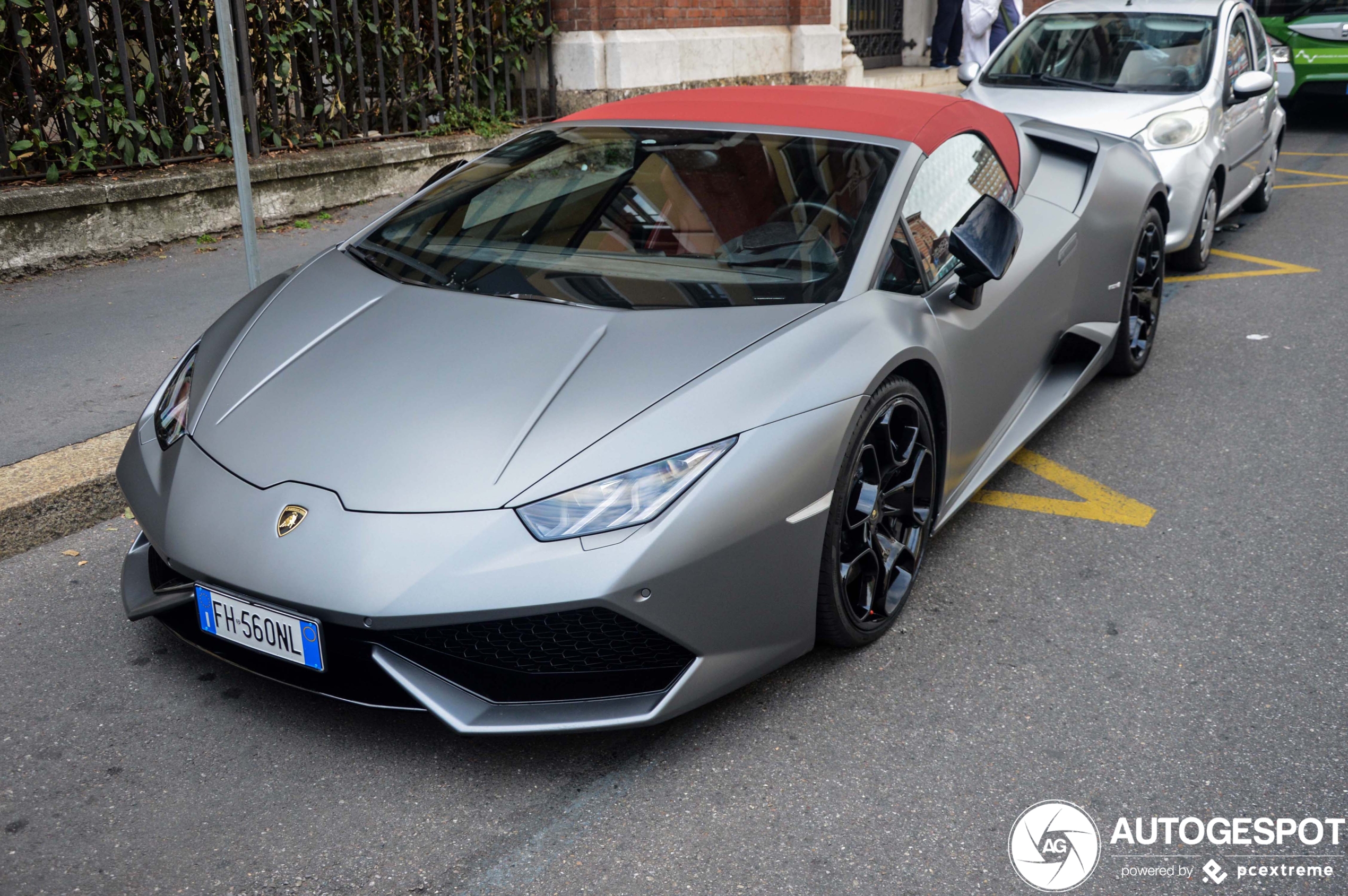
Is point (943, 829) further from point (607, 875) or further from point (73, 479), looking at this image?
point (73, 479)

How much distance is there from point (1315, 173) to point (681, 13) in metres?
5.93

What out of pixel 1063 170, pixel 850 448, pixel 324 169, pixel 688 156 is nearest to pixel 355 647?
pixel 850 448

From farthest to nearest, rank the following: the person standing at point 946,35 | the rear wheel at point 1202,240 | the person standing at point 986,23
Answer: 1. the person standing at point 946,35
2. the person standing at point 986,23
3. the rear wheel at point 1202,240

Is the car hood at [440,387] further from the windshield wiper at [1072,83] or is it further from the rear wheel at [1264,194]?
the rear wheel at [1264,194]

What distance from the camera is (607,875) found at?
7.30ft

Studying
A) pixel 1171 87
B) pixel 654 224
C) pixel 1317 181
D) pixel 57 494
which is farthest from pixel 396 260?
pixel 1317 181

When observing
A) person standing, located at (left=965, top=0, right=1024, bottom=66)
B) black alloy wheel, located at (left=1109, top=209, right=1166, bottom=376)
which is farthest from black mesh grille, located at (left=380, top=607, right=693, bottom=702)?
person standing, located at (left=965, top=0, right=1024, bottom=66)

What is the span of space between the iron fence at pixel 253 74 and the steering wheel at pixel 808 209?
15.3 ft

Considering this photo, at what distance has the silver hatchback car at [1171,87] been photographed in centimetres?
641

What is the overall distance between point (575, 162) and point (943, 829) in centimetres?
227

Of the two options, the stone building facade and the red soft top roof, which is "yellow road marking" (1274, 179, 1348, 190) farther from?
the red soft top roof

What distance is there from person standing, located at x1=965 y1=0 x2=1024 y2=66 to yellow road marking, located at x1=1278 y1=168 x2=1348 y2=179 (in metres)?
2.83

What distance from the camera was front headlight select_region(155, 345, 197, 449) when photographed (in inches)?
111

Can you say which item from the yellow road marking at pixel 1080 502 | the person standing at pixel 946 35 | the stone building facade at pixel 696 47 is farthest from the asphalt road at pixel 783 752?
the person standing at pixel 946 35
